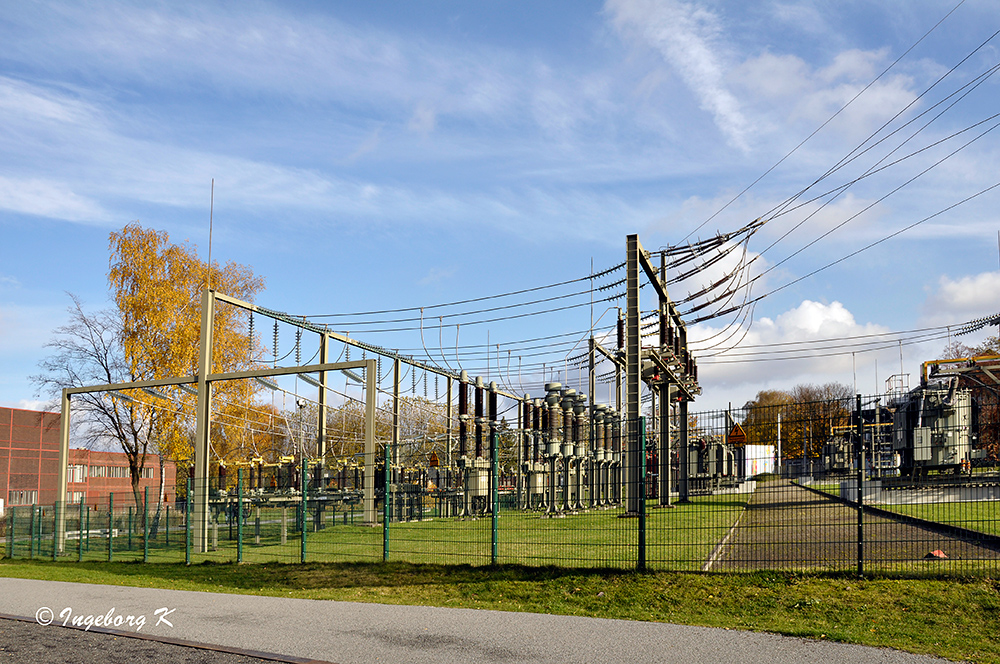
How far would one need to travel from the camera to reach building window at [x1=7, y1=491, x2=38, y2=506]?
66625mm

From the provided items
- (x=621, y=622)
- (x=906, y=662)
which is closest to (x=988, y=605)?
(x=906, y=662)

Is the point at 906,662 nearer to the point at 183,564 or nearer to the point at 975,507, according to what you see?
the point at 975,507

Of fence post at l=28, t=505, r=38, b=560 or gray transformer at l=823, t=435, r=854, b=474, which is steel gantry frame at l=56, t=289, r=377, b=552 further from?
gray transformer at l=823, t=435, r=854, b=474

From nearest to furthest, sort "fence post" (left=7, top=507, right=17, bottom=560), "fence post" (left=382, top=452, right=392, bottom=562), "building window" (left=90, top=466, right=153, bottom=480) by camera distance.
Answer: "fence post" (left=382, top=452, right=392, bottom=562), "fence post" (left=7, top=507, right=17, bottom=560), "building window" (left=90, top=466, right=153, bottom=480)

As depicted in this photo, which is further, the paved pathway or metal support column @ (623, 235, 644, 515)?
metal support column @ (623, 235, 644, 515)

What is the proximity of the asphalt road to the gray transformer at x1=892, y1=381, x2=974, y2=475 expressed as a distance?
8.03 meters

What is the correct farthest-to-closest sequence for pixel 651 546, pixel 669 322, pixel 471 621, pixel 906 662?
pixel 669 322 → pixel 651 546 → pixel 471 621 → pixel 906 662

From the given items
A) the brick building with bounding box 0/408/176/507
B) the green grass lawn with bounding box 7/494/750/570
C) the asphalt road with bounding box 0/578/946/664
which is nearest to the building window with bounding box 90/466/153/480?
the brick building with bounding box 0/408/176/507

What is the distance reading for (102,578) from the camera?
16.5m

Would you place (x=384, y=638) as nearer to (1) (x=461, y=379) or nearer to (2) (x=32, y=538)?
(2) (x=32, y=538)

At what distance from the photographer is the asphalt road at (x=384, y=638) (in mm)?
8008

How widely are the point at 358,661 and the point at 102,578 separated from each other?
10.7 metres

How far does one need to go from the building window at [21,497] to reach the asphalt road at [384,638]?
64.0 metres

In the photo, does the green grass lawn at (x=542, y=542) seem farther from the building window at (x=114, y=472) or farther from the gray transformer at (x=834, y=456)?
the building window at (x=114, y=472)
